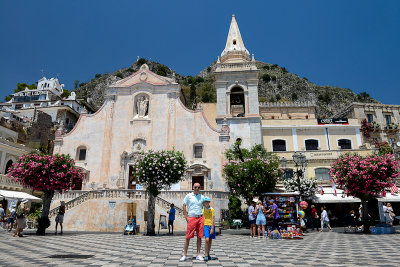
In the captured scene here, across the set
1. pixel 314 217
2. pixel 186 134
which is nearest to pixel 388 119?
pixel 314 217

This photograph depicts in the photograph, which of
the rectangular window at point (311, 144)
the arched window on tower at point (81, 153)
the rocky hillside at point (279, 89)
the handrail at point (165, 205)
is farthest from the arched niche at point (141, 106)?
the rocky hillside at point (279, 89)

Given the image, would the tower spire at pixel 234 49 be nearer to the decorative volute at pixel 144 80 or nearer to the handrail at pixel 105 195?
the decorative volute at pixel 144 80

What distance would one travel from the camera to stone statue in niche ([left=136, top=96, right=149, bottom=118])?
106 feet

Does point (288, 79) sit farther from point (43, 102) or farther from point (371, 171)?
point (371, 171)

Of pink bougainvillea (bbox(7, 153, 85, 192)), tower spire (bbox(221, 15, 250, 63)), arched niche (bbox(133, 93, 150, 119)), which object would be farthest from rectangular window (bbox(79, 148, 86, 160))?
tower spire (bbox(221, 15, 250, 63))

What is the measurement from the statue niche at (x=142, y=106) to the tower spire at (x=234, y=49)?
1175 centimetres

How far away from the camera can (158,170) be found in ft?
60.7

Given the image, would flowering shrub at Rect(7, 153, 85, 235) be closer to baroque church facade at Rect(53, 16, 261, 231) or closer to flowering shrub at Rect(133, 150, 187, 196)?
flowering shrub at Rect(133, 150, 187, 196)

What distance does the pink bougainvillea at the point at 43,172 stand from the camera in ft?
61.4

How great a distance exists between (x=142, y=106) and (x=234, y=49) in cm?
1417

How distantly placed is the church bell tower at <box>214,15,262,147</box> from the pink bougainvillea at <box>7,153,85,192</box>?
18012 mm

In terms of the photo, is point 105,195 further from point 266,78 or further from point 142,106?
point 266,78

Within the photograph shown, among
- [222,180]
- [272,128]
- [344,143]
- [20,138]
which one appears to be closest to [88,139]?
[222,180]

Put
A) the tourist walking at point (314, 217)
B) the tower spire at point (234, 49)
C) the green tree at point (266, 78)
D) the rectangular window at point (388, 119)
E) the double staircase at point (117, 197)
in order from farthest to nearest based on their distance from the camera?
the green tree at point (266, 78) → the rectangular window at point (388, 119) → the tower spire at point (234, 49) → the tourist walking at point (314, 217) → the double staircase at point (117, 197)
